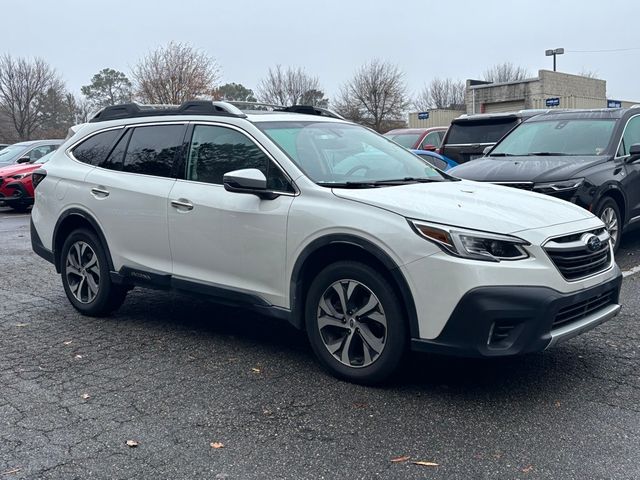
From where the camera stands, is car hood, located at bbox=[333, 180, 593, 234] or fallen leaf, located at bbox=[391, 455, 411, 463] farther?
car hood, located at bbox=[333, 180, 593, 234]

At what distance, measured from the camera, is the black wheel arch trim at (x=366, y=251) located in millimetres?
4156

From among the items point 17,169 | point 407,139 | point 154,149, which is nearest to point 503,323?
point 154,149

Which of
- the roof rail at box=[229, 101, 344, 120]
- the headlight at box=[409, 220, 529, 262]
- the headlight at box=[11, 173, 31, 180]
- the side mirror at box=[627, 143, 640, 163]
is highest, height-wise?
the roof rail at box=[229, 101, 344, 120]

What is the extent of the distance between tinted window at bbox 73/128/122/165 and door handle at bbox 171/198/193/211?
1.25 metres

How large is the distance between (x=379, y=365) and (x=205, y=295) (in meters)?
1.60

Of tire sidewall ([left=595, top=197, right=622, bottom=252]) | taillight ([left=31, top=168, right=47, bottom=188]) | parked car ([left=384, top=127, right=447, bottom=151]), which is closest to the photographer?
taillight ([left=31, top=168, right=47, bottom=188])

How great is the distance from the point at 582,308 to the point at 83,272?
4199 mm

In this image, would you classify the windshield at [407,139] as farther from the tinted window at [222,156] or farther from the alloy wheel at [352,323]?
the alloy wheel at [352,323]

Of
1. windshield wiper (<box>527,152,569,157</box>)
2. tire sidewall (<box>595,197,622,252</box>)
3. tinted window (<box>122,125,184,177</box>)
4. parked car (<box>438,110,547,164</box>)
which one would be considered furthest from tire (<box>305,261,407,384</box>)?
parked car (<box>438,110,547,164</box>)

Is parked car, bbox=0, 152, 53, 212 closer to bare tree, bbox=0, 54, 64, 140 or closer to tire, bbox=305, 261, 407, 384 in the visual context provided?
tire, bbox=305, 261, 407, 384

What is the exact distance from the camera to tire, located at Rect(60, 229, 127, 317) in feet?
20.2

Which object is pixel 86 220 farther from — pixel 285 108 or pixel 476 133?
pixel 476 133

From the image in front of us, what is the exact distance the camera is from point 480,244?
13.3ft

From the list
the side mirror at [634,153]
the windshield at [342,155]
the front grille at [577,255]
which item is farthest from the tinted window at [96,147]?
the side mirror at [634,153]
